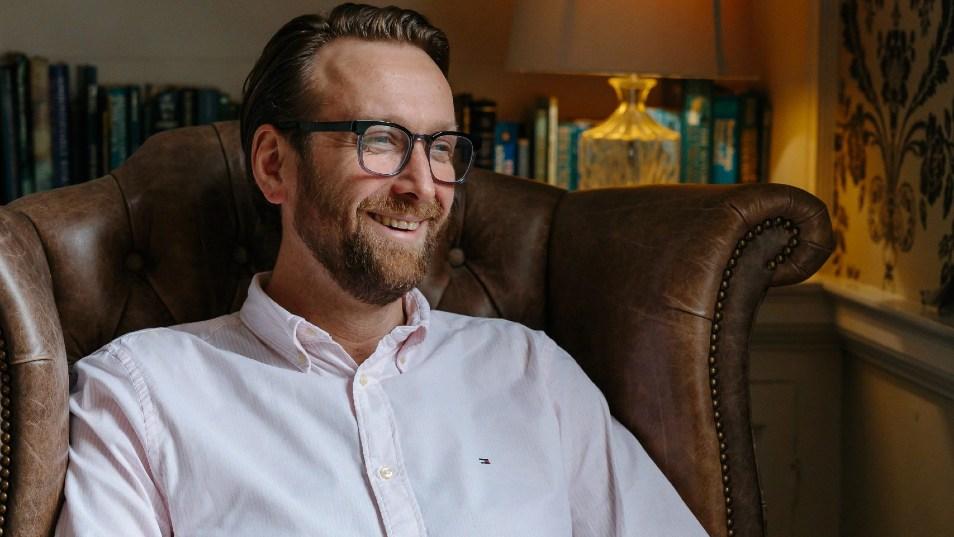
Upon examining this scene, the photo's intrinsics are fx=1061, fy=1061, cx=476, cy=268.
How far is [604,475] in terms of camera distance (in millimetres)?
1383

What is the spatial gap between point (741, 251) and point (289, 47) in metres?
0.66

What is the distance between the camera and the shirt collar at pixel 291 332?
1317 mm

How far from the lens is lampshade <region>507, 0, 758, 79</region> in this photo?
2004mm

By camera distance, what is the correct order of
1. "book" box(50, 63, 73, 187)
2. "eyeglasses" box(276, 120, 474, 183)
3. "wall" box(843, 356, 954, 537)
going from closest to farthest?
"eyeglasses" box(276, 120, 474, 183), "wall" box(843, 356, 954, 537), "book" box(50, 63, 73, 187)

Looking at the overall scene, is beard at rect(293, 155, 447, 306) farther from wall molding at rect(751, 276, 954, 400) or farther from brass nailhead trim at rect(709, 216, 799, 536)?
wall molding at rect(751, 276, 954, 400)

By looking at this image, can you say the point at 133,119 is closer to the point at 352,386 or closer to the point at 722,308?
the point at 352,386

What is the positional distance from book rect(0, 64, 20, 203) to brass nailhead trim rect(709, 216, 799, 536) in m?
1.43

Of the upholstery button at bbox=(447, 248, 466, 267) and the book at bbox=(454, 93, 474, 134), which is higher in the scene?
the book at bbox=(454, 93, 474, 134)

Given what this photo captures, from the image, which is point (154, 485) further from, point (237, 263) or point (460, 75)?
point (460, 75)

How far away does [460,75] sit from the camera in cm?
240

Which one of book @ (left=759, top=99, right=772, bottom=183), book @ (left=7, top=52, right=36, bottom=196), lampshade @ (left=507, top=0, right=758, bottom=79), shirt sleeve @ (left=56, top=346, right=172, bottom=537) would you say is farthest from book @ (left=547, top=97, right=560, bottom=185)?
shirt sleeve @ (left=56, top=346, right=172, bottom=537)

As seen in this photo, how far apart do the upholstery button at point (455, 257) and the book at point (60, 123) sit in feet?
3.05

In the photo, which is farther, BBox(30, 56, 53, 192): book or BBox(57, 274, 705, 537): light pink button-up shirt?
BBox(30, 56, 53, 192): book

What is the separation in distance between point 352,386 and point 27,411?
374 millimetres
